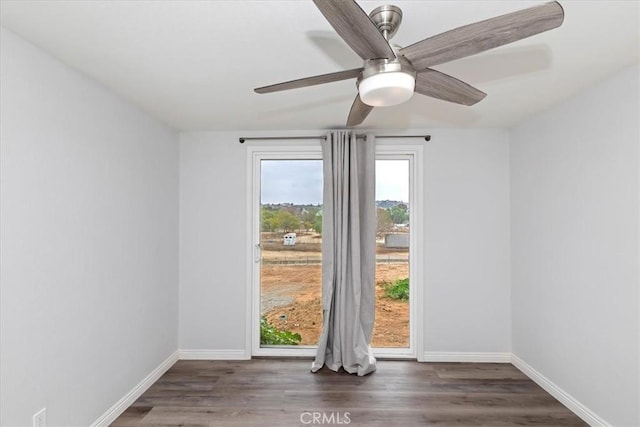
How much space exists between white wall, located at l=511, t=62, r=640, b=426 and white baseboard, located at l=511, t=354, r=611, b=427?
47 millimetres

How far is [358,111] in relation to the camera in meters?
1.87

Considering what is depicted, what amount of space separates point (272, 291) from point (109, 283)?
5.20ft

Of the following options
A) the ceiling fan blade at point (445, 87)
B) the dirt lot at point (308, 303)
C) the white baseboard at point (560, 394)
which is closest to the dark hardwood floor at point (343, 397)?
the white baseboard at point (560, 394)

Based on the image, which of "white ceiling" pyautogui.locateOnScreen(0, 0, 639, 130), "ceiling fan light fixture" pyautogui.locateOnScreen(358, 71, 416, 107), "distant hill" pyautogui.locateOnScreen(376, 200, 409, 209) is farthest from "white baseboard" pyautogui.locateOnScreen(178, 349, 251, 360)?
"ceiling fan light fixture" pyautogui.locateOnScreen(358, 71, 416, 107)

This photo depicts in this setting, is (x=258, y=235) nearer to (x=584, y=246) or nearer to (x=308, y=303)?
(x=308, y=303)

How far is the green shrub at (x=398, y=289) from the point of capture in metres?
3.59

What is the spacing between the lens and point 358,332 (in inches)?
130

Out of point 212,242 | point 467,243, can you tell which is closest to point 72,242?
point 212,242

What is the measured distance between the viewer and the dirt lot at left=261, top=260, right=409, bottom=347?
359 cm

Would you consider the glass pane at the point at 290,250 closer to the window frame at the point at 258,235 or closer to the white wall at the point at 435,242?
the window frame at the point at 258,235

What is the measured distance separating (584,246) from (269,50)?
2480mm

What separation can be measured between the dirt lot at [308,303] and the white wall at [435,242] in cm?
24

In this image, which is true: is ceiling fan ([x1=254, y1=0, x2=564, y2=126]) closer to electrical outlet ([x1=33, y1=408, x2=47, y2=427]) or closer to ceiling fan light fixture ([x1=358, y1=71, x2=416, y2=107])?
ceiling fan light fixture ([x1=358, y1=71, x2=416, y2=107])

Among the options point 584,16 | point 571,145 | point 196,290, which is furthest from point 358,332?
point 584,16
